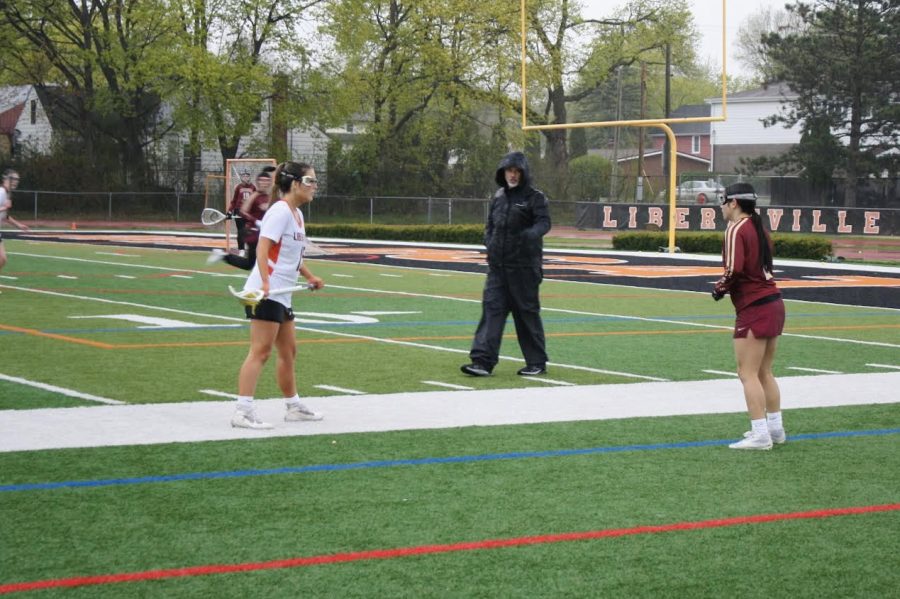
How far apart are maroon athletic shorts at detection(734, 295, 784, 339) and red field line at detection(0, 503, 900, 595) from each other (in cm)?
149

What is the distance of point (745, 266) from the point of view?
7.52 meters

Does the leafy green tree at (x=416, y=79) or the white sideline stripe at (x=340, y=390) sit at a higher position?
the leafy green tree at (x=416, y=79)

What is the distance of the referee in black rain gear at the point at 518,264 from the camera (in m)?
10.6

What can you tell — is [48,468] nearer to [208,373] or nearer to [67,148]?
[208,373]

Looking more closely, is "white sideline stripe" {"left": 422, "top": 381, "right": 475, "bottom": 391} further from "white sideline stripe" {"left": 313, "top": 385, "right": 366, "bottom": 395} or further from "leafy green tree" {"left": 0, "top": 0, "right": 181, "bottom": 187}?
"leafy green tree" {"left": 0, "top": 0, "right": 181, "bottom": 187}

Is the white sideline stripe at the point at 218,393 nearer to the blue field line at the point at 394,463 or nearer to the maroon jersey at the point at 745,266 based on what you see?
the blue field line at the point at 394,463

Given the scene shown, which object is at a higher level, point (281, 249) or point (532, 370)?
point (281, 249)

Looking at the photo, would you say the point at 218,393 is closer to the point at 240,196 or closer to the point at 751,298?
the point at 751,298

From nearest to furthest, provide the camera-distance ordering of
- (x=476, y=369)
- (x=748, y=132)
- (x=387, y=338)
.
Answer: (x=476, y=369) < (x=387, y=338) < (x=748, y=132)

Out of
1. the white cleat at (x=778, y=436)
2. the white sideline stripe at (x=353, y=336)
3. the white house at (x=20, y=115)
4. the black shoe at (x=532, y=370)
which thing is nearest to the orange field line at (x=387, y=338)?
the white sideline stripe at (x=353, y=336)

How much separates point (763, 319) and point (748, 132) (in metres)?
66.9

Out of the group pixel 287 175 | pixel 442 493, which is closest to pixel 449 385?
pixel 287 175

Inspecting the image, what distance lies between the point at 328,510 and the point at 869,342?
8.83 metres

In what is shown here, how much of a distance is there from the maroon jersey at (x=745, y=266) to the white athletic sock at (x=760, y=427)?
65 cm
